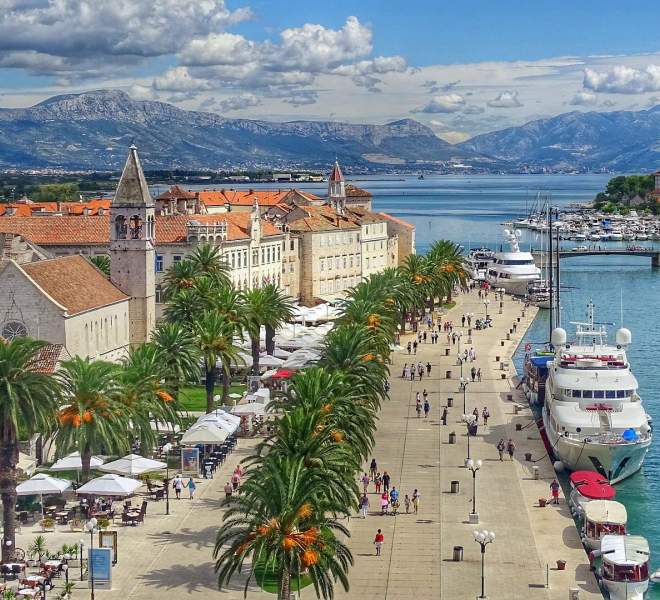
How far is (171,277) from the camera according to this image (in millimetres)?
88688

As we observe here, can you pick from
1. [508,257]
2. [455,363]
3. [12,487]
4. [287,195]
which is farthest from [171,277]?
[508,257]

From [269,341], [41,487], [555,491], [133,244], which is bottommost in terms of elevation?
[555,491]

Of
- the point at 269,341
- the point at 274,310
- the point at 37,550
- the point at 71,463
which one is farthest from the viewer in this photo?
the point at 269,341

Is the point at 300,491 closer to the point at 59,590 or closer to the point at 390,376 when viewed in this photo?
the point at 59,590

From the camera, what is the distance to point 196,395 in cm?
8131

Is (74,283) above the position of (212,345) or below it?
above

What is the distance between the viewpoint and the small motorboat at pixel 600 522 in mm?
50531

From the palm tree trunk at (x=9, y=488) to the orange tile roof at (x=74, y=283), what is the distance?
23133 millimetres

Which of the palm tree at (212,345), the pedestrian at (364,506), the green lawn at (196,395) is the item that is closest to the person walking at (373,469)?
the pedestrian at (364,506)

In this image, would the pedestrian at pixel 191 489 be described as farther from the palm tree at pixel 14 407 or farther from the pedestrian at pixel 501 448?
the pedestrian at pixel 501 448

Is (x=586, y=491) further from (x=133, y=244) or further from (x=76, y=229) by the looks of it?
(x=76, y=229)

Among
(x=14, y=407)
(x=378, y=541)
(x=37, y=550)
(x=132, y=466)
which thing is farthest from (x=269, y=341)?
(x=37, y=550)

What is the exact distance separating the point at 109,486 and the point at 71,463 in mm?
4766

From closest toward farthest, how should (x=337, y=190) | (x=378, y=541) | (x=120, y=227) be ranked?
(x=378, y=541), (x=120, y=227), (x=337, y=190)
